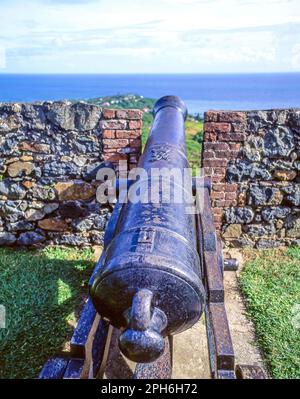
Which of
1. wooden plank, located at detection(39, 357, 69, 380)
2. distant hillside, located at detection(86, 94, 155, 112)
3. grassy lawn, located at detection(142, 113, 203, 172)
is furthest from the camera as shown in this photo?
distant hillside, located at detection(86, 94, 155, 112)

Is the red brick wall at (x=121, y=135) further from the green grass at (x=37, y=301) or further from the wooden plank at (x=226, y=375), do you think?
the wooden plank at (x=226, y=375)

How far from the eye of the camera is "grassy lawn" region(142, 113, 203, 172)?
6.91m

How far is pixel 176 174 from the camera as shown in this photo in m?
2.54

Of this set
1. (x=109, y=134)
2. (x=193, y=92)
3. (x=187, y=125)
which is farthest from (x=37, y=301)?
(x=193, y=92)

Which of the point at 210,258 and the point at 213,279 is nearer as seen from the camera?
the point at 213,279

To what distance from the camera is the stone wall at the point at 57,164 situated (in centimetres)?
426

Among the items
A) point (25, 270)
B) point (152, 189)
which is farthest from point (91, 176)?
point (152, 189)

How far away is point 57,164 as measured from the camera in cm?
444

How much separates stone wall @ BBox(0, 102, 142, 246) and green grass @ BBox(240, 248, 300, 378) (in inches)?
66.2

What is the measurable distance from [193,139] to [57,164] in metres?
4.74

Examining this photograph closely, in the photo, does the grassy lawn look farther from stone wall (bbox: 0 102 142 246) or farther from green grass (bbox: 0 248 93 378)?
green grass (bbox: 0 248 93 378)

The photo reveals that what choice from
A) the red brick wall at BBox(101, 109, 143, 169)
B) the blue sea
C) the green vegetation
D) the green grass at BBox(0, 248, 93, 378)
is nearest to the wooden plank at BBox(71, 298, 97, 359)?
the green grass at BBox(0, 248, 93, 378)

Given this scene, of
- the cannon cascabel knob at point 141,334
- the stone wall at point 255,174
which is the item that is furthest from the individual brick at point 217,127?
the cannon cascabel knob at point 141,334

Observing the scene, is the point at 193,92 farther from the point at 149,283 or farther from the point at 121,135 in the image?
the point at 149,283
